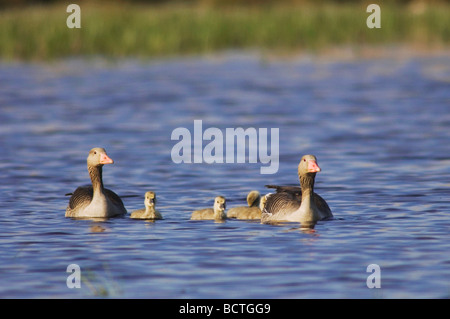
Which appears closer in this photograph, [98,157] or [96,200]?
[96,200]

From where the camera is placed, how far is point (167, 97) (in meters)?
30.1

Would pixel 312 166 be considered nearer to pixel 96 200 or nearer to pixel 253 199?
pixel 253 199

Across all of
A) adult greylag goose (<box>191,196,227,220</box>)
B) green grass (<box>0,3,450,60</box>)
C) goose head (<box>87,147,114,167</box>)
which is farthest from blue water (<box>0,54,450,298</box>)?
green grass (<box>0,3,450,60</box>)

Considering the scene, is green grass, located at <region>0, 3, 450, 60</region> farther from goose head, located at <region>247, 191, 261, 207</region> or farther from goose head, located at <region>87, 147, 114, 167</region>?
goose head, located at <region>247, 191, 261, 207</region>

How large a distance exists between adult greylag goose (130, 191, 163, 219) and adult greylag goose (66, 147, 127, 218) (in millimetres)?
414

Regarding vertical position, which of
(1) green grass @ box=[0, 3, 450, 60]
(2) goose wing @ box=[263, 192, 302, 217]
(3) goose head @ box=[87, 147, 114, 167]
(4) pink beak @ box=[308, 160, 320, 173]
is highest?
(1) green grass @ box=[0, 3, 450, 60]

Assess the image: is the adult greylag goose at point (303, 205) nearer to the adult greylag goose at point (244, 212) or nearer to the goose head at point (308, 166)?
the goose head at point (308, 166)

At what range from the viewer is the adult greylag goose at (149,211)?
13.5 m

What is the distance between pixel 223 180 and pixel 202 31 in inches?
A: 929

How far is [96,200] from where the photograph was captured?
1409 cm

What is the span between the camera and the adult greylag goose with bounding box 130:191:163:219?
1352 cm

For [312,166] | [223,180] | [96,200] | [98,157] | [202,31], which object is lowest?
[96,200]

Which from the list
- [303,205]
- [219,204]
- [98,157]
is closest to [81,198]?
[98,157]
